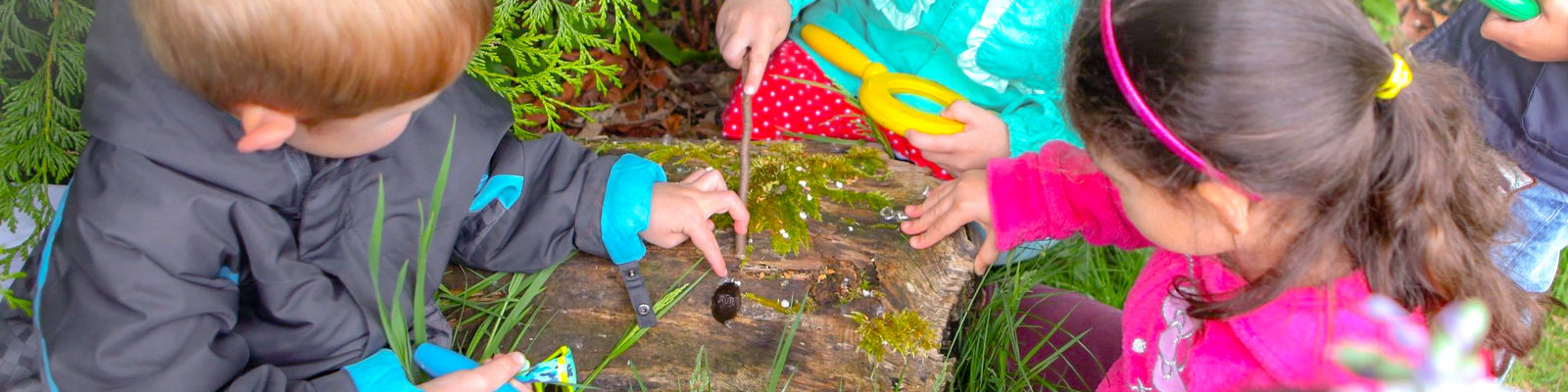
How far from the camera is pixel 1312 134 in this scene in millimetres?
1287

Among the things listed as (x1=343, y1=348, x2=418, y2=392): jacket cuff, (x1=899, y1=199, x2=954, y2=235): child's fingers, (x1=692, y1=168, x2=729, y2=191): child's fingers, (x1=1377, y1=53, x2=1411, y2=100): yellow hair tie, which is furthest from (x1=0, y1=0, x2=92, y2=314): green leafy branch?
(x1=1377, y1=53, x2=1411, y2=100): yellow hair tie

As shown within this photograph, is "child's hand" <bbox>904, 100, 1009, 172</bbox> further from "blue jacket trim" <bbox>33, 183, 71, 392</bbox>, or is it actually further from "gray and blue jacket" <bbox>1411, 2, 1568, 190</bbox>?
"blue jacket trim" <bbox>33, 183, 71, 392</bbox>

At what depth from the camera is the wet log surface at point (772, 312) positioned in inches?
82.8

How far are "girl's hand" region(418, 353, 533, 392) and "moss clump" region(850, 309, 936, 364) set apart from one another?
0.72 metres

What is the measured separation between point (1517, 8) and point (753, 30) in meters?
1.60

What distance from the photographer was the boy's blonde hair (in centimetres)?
130

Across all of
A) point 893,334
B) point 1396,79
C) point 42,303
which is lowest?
point 893,334

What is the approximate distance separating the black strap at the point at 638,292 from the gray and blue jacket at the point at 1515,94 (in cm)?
167

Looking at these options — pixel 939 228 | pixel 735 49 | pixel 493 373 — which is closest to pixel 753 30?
pixel 735 49

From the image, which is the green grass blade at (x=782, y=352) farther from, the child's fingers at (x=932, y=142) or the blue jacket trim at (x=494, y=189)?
the blue jacket trim at (x=494, y=189)

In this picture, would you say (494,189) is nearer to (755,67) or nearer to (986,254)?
(755,67)

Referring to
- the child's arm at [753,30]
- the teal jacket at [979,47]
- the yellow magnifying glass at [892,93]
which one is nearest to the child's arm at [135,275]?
the child's arm at [753,30]

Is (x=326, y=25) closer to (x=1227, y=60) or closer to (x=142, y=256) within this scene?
(x=142, y=256)

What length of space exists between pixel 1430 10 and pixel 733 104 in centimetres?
321
